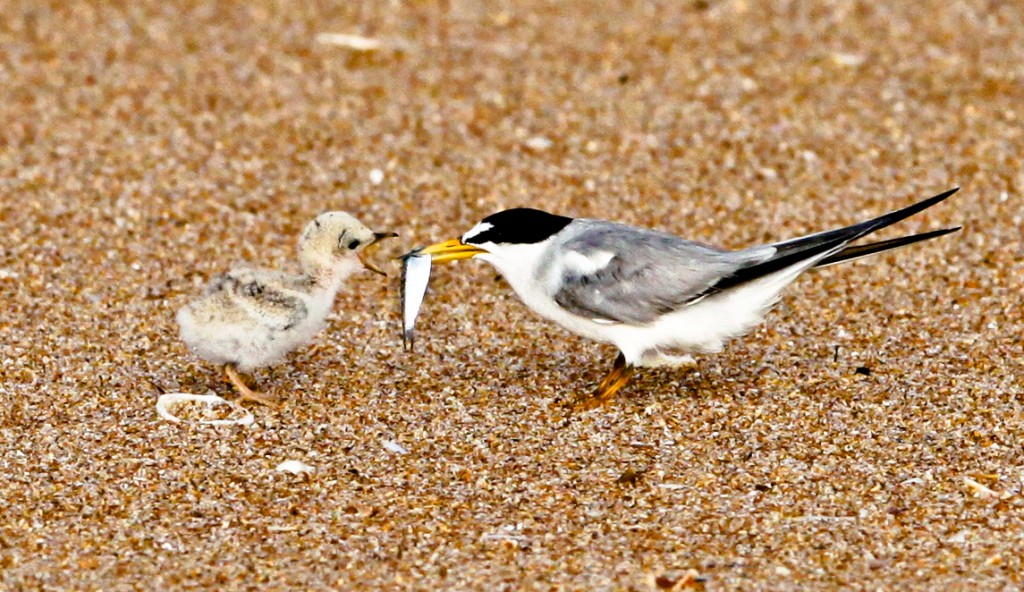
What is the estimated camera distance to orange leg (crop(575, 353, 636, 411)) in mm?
4883

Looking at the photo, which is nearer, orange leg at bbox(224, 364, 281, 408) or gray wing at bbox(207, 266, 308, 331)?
gray wing at bbox(207, 266, 308, 331)

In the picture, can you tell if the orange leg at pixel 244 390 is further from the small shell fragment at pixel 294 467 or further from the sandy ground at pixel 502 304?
the small shell fragment at pixel 294 467

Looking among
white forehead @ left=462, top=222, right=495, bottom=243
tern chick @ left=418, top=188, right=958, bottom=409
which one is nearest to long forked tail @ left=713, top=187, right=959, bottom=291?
tern chick @ left=418, top=188, right=958, bottom=409

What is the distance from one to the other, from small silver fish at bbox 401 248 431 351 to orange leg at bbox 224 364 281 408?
0.48 m

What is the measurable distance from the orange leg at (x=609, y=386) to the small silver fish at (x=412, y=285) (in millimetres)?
606

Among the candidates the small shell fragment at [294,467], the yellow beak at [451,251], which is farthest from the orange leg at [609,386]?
the small shell fragment at [294,467]

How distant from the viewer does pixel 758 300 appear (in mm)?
4719

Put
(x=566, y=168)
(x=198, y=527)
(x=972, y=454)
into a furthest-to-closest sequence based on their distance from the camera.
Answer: (x=566, y=168) → (x=972, y=454) → (x=198, y=527)

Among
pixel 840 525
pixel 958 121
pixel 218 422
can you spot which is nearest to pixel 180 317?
pixel 218 422

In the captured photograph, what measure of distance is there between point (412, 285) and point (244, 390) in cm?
64

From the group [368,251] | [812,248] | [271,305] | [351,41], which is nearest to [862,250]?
[812,248]

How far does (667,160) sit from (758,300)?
2.34 metres

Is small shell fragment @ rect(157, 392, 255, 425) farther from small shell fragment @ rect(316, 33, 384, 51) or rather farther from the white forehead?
small shell fragment @ rect(316, 33, 384, 51)

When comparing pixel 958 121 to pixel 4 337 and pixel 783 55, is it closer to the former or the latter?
pixel 783 55
